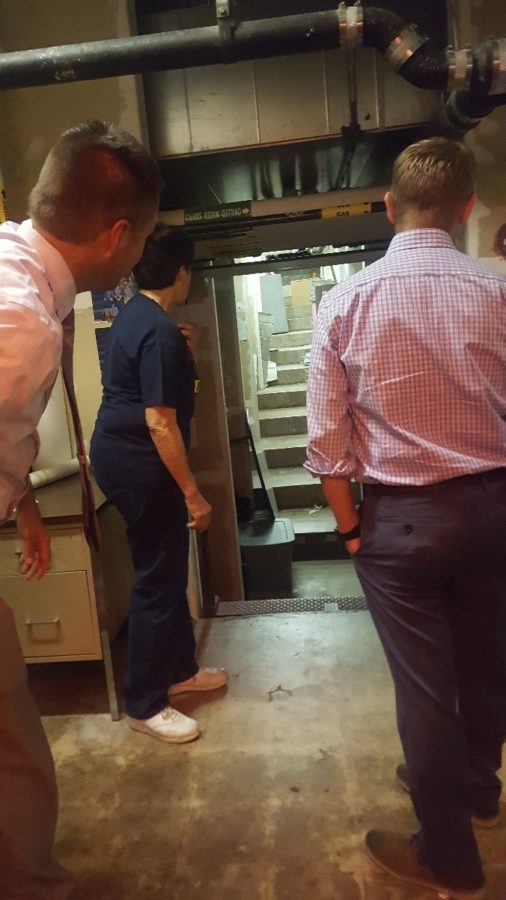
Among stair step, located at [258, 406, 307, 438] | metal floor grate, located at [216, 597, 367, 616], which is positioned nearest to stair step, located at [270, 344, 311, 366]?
stair step, located at [258, 406, 307, 438]

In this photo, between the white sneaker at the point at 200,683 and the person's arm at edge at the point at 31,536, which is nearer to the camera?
the person's arm at edge at the point at 31,536

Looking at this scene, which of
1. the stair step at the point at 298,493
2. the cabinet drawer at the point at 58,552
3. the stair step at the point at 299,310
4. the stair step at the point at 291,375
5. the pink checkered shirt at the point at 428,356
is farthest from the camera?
the stair step at the point at 299,310

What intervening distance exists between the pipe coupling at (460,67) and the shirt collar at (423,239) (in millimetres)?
919

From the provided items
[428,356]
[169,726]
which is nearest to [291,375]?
[169,726]

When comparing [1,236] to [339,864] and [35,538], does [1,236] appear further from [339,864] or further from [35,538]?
[339,864]

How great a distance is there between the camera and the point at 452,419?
1109 mm

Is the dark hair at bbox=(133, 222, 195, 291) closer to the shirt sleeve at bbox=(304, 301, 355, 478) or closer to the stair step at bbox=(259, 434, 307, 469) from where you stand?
the shirt sleeve at bbox=(304, 301, 355, 478)

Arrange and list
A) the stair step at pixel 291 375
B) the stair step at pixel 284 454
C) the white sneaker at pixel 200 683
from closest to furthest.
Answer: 1. the white sneaker at pixel 200 683
2. the stair step at pixel 284 454
3. the stair step at pixel 291 375

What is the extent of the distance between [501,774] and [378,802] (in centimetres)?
36

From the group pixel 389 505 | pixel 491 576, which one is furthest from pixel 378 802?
pixel 389 505

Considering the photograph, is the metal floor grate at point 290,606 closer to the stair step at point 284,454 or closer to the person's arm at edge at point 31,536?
the person's arm at edge at point 31,536

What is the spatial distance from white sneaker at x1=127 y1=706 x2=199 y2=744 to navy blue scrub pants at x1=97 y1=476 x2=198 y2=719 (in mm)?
23

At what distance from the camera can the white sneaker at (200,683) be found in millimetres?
2031

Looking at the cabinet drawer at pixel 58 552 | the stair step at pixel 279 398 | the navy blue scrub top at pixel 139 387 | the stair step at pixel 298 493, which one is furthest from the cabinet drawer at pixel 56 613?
the stair step at pixel 279 398
